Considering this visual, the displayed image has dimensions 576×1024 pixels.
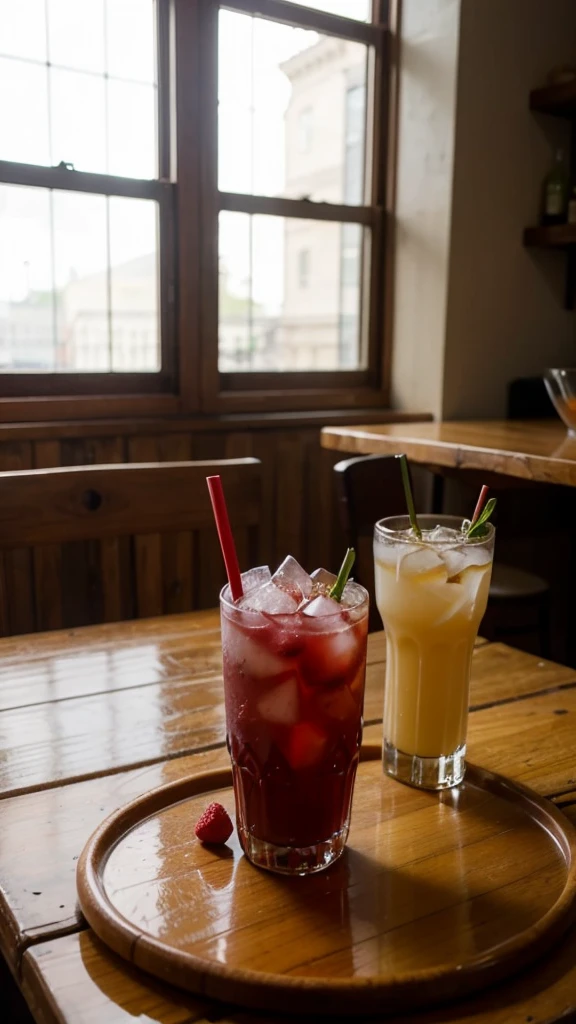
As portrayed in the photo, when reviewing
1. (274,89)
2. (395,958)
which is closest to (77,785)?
(395,958)

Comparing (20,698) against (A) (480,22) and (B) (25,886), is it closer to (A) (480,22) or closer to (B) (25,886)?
(B) (25,886)

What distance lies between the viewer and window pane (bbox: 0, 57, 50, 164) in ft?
8.02

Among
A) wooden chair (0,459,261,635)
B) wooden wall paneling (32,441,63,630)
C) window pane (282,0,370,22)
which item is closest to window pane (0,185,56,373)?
wooden wall paneling (32,441,63,630)

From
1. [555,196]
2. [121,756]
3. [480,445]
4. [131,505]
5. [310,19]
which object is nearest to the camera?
[121,756]

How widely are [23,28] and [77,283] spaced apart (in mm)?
692

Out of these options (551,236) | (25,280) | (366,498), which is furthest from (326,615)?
(551,236)

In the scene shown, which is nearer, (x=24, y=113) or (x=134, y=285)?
(x=24, y=113)

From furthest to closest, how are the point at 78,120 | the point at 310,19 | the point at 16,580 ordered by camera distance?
1. the point at 310,19
2. the point at 78,120
3. the point at 16,580

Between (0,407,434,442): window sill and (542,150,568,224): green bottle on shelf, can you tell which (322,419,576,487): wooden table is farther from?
(542,150,568,224): green bottle on shelf

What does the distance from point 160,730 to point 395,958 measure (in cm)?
41

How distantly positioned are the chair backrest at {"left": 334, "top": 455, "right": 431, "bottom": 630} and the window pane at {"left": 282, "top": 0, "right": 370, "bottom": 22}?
1952 millimetres

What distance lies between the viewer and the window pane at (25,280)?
2498 millimetres

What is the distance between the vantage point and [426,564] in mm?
750

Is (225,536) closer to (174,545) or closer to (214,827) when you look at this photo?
(214,827)
